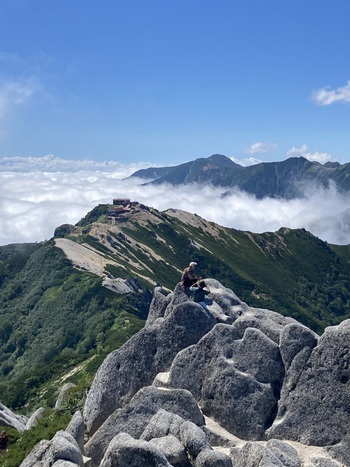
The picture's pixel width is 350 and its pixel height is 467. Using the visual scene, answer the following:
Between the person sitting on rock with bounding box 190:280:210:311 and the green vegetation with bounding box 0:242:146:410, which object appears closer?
the person sitting on rock with bounding box 190:280:210:311

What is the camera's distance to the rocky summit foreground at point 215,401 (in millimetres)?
23250

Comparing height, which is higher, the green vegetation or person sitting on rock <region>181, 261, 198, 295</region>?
person sitting on rock <region>181, 261, 198, 295</region>

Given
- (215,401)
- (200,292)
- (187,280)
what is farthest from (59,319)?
(215,401)

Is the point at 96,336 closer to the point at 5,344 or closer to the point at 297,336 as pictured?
the point at 5,344

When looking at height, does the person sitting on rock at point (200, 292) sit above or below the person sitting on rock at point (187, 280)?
below

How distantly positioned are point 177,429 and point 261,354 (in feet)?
24.1

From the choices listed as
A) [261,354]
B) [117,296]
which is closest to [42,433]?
[261,354]

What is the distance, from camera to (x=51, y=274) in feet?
631

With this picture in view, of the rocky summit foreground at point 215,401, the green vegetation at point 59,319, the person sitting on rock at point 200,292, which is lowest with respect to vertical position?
Answer: the green vegetation at point 59,319

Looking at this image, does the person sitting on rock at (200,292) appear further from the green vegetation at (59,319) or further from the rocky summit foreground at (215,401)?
the green vegetation at (59,319)

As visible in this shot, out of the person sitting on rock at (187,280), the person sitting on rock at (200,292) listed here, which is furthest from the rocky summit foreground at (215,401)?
the person sitting on rock at (187,280)

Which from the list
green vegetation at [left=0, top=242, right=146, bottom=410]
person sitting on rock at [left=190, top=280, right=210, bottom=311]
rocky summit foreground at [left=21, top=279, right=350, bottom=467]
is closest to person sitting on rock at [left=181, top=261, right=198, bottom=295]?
person sitting on rock at [left=190, top=280, right=210, bottom=311]

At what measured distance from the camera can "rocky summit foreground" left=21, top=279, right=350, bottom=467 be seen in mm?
23250

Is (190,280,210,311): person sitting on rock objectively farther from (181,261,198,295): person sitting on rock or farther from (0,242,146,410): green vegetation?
(0,242,146,410): green vegetation
